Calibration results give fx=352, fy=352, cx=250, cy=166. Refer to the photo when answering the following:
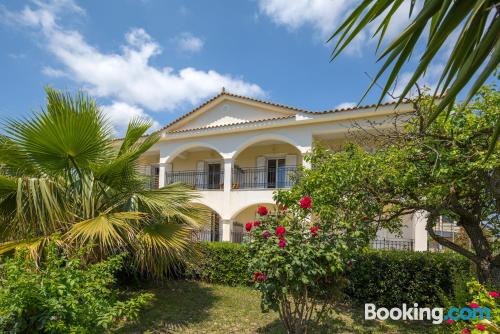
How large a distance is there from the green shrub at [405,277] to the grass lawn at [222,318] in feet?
2.08

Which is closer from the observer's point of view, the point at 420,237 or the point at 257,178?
the point at 420,237

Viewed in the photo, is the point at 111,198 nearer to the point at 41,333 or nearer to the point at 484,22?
the point at 41,333

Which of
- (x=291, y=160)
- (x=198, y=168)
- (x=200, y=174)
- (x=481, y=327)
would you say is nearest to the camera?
(x=481, y=327)

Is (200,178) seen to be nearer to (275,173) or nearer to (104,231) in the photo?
(275,173)

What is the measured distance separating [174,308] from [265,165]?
10.0 meters

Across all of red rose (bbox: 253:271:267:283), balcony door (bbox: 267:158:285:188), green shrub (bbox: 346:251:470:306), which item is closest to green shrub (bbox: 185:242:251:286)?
green shrub (bbox: 346:251:470:306)

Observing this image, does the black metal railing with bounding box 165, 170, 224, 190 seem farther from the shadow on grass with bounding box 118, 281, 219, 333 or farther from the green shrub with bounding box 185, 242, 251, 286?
the shadow on grass with bounding box 118, 281, 219, 333

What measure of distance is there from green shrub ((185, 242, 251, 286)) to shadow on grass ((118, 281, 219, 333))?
62 centimetres

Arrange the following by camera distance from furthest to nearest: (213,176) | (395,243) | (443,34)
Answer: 1. (213,176)
2. (395,243)
3. (443,34)

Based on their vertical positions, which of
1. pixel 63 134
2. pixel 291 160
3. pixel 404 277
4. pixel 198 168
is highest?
pixel 291 160

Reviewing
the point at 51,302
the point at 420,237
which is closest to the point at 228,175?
the point at 420,237

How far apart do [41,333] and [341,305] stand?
661 centimetres

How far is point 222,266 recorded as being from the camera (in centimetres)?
1070

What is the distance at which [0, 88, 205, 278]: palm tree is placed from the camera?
17.2 feet
